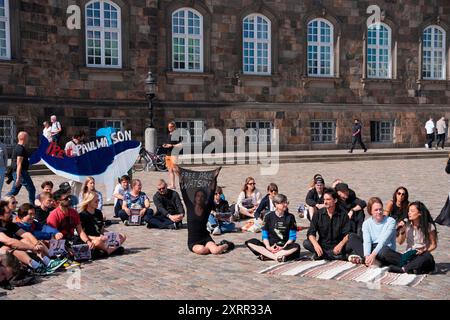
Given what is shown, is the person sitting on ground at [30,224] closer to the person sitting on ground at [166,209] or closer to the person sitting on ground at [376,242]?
the person sitting on ground at [166,209]

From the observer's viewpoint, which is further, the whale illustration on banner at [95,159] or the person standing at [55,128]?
the person standing at [55,128]

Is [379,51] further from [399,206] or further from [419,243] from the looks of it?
[419,243]

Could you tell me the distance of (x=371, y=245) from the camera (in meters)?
8.30

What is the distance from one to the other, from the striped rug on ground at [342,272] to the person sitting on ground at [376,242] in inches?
5.8

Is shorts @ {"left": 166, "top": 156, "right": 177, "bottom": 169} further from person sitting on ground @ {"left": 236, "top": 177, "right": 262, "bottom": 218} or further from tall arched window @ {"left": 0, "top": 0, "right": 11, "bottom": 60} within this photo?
tall arched window @ {"left": 0, "top": 0, "right": 11, "bottom": 60}

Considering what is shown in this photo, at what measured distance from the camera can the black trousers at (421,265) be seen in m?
7.84

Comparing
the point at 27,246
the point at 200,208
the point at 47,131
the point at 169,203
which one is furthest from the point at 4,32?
the point at 27,246

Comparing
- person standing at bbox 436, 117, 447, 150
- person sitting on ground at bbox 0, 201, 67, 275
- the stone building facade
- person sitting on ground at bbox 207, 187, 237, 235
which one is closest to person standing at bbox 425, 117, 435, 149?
person standing at bbox 436, 117, 447, 150

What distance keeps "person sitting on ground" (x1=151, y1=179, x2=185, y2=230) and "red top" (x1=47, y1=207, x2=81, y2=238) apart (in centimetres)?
272

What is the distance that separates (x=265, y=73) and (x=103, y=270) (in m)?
21.0

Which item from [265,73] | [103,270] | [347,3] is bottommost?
[103,270]

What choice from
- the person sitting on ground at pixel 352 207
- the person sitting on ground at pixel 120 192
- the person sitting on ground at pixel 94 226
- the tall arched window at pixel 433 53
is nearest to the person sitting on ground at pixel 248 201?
the person sitting on ground at pixel 120 192

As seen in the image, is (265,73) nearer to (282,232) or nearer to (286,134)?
(286,134)
